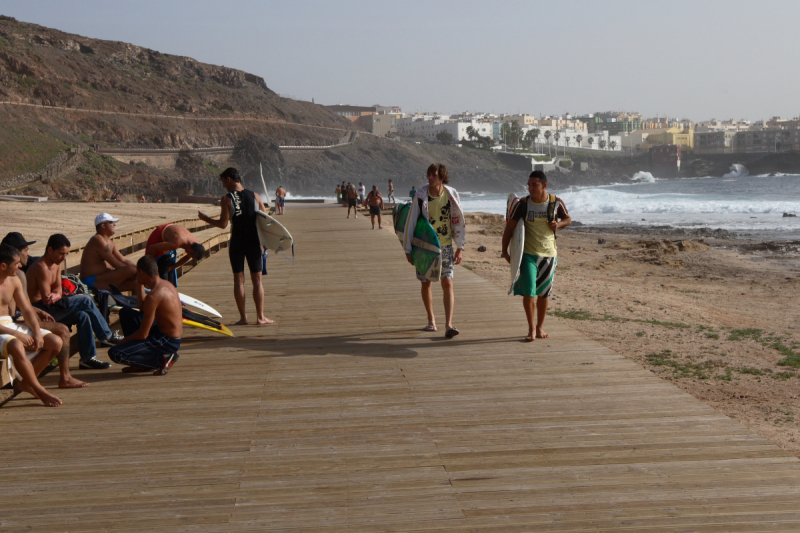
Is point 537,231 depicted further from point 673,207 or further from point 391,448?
point 673,207

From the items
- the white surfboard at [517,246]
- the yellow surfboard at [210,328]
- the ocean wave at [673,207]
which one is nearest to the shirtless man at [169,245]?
the yellow surfboard at [210,328]

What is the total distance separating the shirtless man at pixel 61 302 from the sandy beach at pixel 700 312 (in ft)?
11.5

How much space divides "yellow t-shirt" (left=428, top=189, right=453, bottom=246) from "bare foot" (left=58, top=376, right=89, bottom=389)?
308 centimetres

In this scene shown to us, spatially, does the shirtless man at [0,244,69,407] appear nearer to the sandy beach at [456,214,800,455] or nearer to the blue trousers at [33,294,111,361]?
the blue trousers at [33,294,111,361]

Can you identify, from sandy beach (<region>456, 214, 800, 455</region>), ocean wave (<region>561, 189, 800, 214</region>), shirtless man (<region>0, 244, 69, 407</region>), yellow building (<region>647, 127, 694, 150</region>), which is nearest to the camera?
shirtless man (<region>0, 244, 69, 407</region>)

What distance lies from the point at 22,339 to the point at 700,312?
919 cm

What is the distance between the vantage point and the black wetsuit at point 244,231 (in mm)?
6883

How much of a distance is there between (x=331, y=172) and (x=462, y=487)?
349 feet

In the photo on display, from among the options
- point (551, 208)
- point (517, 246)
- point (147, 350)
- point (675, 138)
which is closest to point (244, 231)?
point (147, 350)

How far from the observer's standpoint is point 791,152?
13038cm

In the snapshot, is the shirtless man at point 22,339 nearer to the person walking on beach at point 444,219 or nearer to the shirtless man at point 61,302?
the shirtless man at point 61,302

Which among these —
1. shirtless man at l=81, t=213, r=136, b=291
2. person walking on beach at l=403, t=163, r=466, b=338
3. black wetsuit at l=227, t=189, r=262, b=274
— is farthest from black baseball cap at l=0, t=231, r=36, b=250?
person walking on beach at l=403, t=163, r=466, b=338

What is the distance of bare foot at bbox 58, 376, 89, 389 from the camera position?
5059 mm

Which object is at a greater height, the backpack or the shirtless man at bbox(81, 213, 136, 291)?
the backpack
